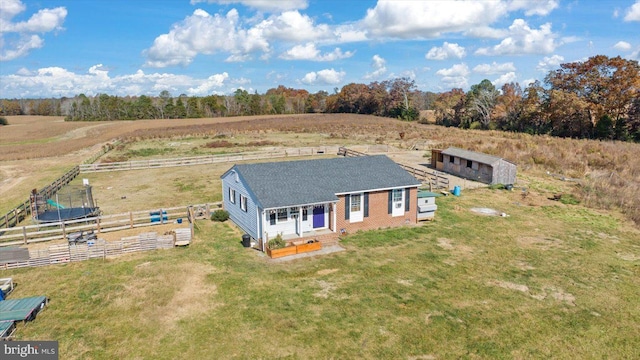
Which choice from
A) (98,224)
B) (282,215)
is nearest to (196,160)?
(98,224)

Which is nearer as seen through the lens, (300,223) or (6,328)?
(6,328)

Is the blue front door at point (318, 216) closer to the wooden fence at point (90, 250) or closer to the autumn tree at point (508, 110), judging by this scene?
the wooden fence at point (90, 250)

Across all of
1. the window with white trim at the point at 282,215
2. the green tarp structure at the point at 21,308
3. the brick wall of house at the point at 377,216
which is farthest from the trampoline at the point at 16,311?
the brick wall of house at the point at 377,216

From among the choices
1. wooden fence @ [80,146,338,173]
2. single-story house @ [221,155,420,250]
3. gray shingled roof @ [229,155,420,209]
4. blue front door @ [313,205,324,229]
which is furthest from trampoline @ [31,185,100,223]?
blue front door @ [313,205,324,229]

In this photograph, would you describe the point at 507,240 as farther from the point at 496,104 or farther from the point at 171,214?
the point at 496,104

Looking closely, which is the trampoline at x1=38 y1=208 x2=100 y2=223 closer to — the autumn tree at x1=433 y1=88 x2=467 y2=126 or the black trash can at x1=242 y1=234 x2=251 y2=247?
the black trash can at x1=242 y1=234 x2=251 y2=247

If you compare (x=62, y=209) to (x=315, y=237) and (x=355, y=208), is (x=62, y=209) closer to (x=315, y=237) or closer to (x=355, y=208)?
(x=315, y=237)

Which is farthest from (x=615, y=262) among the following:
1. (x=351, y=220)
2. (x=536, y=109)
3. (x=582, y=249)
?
(x=536, y=109)
